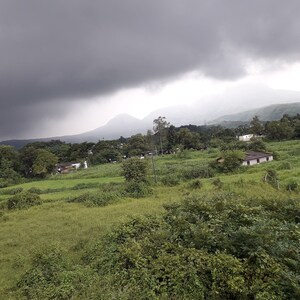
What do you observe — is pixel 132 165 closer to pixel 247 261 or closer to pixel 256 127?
pixel 247 261

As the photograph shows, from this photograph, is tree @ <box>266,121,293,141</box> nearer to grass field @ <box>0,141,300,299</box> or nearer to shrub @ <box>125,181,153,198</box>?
grass field @ <box>0,141,300,299</box>

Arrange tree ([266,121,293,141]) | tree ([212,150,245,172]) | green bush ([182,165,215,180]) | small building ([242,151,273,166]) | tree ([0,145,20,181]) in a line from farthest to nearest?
tree ([266,121,293,141]) → tree ([0,145,20,181]) → small building ([242,151,273,166]) → tree ([212,150,245,172]) → green bush ([182,165,215,180])

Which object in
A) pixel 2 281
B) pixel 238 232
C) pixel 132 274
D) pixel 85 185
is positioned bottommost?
pixel 85 185

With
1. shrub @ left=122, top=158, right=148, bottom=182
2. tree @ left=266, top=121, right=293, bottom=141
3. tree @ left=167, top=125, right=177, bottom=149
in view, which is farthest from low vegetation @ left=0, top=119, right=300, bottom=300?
tree @ left=266, top=121, right=293, bottom=141

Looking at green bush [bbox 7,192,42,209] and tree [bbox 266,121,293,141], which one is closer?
green bush [bbox 7,192,42,209]

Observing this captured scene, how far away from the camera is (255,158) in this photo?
3697 cm

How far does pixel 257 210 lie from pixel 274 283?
152 inches

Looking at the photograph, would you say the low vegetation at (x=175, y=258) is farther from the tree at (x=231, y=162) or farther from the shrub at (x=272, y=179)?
the tree at (x=231, y=162)

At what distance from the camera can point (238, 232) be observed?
273 inches

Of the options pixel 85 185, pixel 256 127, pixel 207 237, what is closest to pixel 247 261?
pixel 207 237

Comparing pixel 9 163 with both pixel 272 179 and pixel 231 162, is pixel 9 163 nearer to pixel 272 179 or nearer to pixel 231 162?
pixel 231 162

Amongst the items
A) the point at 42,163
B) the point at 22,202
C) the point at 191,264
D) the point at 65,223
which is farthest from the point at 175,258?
the point at 42,163

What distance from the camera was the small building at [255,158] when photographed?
36438 mm

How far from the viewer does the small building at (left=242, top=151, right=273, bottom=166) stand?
3644 centimetres
